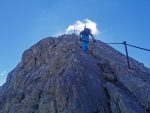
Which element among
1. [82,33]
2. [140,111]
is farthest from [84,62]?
[140,111]

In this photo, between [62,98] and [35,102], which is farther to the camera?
[35,102]

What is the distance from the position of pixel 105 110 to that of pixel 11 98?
1819 cm

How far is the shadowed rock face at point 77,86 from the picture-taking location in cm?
3834

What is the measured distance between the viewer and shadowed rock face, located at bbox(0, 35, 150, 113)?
38344 millimetres

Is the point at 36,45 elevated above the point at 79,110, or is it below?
above

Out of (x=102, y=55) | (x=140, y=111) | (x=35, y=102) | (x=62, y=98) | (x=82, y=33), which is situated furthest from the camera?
(x=102, y=55)

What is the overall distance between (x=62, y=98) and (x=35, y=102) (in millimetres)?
5535

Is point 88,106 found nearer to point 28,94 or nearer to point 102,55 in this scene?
point 28,94

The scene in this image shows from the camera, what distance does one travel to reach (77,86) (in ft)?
132

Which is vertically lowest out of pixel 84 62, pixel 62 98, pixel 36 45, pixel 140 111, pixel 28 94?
pixel 140 111

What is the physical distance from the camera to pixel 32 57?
5800 cm

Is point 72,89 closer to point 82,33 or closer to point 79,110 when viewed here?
point 79,110

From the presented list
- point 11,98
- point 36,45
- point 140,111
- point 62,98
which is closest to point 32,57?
point 36,45

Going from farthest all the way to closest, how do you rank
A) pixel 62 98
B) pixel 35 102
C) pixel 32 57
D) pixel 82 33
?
pixel 32 57 → pixel 82 33 → pixel 35 102 → pixel 62 98
